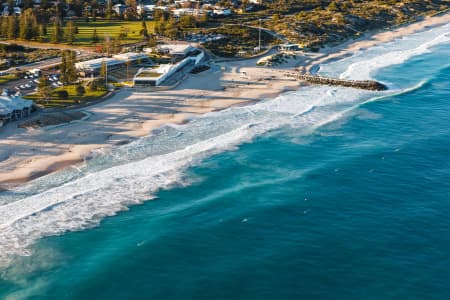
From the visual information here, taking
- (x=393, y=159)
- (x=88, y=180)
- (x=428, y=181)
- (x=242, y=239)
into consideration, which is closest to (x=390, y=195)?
(x=428, y=181)

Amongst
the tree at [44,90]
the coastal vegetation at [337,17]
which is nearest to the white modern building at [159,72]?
the tree at [44,90]

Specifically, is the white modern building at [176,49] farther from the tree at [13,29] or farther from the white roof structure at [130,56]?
the tree at [13,29]

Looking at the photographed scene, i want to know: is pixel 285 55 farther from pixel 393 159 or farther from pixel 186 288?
pixel 186 288

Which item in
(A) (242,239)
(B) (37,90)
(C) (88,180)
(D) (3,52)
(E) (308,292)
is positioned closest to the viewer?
(E) (308,292)

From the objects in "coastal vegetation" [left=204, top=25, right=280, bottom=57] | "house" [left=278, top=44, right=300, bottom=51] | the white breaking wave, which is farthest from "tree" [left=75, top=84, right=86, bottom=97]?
"house" [left=278, top=44, right=300, bottom=51]

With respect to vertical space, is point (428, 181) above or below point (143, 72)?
below

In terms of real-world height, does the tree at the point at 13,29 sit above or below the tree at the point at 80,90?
above
